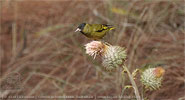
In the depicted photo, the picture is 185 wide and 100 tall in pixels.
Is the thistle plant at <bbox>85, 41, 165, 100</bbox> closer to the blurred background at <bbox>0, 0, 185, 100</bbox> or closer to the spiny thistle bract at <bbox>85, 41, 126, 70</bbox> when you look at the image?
the spiny thistle bract at <bbox>85, 41, 126, 70</bbox>

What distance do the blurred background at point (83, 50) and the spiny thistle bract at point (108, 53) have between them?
1.11 m

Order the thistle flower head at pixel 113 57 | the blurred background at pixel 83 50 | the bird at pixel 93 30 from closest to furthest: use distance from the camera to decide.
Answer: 1. the thistle flower head at pixel 113 57
2. the bird at pixel 93 30
3. the blurred background at pixel 83 50

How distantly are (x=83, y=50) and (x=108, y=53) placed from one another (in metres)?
1.49

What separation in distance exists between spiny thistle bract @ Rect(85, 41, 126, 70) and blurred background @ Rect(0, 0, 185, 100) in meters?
1.11

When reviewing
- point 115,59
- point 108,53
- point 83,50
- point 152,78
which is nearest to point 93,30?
point 108,53

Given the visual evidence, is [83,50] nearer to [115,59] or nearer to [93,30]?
[93,30]

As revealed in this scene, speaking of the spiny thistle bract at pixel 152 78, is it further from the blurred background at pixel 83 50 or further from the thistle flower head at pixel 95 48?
the blurred background at pixel 83 50

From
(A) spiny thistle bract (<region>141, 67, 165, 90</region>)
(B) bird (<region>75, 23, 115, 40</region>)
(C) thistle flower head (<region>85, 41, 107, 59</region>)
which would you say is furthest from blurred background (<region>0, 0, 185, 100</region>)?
(C) thistle flower head (<region>85, 41, 107, 59</region>)

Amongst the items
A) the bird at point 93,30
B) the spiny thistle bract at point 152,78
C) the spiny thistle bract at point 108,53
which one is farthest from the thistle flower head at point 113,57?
the bird at point 93,30

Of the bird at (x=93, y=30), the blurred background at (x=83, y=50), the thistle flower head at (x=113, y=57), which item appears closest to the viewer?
the thistle flower head at (x=113, y=57)

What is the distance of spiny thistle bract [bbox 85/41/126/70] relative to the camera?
7.38 feet

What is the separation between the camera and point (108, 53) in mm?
2326

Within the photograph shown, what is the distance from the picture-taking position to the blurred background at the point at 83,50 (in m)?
3.75

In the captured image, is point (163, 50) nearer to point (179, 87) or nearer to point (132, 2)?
point (179, 87)
